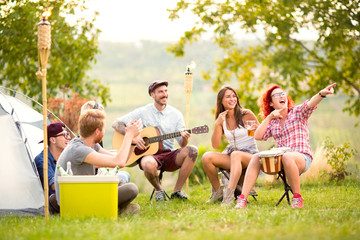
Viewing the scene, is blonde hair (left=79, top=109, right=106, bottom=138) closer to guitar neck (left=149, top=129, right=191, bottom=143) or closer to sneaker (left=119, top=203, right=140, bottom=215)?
sneaker (left=119, top=203, right=140, bottom=215)

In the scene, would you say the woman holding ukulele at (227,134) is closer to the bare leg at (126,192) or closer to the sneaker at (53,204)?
the bare leg at (126,192)

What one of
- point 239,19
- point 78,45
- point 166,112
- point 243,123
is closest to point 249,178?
point 243,123

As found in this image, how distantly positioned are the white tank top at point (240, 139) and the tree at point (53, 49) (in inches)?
183

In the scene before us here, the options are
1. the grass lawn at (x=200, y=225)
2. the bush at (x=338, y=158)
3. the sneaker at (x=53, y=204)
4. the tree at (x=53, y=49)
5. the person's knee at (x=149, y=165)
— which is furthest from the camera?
the tree at (x=53, y=49)

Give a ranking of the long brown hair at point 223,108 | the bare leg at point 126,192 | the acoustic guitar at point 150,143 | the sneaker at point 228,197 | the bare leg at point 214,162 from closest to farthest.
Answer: the bare leg at point 126,192 < the sneaker at point 228,197 < the bare leg at point 214,162 < the long brown hair at point 223,108 < the acoustic guitar at point 150,143

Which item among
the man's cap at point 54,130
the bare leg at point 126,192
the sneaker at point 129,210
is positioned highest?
the man's cap at point 54,130

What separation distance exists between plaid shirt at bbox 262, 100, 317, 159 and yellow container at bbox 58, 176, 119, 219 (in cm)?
204

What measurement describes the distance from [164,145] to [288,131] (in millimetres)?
1717

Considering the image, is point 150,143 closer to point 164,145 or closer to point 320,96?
point 164,145

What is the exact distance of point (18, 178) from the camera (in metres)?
4.93

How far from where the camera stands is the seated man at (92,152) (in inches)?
163

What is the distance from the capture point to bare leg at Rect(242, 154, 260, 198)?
492 centimetres

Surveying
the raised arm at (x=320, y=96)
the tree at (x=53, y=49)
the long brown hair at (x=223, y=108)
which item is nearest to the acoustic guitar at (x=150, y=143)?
the long brown hair at (x=223, y=108)

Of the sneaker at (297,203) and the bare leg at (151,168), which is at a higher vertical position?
the bare leg at (151,168)
